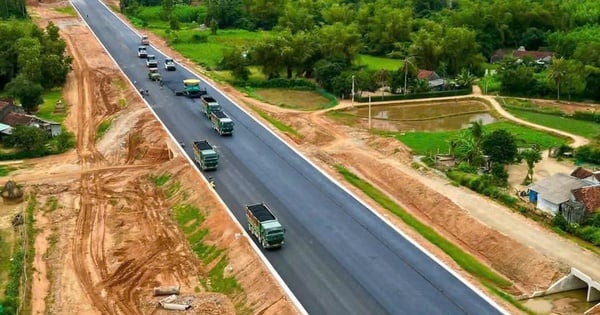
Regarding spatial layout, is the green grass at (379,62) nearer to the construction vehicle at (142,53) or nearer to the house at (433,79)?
the house at (433,79)

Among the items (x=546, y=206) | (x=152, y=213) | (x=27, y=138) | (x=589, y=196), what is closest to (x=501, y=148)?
(x=546, y=206)

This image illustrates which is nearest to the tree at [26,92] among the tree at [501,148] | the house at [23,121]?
the house at [23,121]

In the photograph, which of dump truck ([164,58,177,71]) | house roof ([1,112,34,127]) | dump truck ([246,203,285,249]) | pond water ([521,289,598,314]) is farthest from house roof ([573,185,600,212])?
dump truck ([164,58,177,71])

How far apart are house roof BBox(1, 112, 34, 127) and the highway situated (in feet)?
47.7

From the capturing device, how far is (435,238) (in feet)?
152

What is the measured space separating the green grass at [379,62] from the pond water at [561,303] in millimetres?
71072

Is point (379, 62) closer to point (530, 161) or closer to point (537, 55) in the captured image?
point (537, 55)

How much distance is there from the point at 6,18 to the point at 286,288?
117m

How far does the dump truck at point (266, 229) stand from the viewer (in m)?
42.0

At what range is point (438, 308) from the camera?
35.8 meters

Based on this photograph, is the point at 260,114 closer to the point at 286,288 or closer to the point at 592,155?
the point at 592,155

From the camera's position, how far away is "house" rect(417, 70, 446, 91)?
311ft

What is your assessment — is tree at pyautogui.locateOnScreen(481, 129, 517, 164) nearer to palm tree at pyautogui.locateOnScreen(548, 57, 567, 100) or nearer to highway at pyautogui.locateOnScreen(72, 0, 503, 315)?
highway at pyautogui.locateOnScreen(72, 0, 503, 315)

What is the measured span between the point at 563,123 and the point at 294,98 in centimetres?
3484
